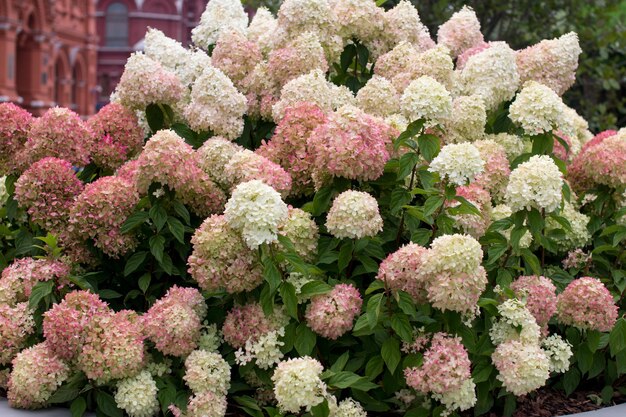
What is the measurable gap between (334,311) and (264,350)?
277mm

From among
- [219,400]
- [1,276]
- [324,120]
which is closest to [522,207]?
[324,120]

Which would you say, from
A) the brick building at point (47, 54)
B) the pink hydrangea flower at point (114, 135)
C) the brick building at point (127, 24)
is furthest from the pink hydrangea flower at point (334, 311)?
the brick building at point (127, 24)

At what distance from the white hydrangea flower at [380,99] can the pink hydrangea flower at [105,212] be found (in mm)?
1109

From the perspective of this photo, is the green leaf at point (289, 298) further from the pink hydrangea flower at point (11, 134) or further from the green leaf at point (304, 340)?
the pink hydrangea flower at point (11, 134)

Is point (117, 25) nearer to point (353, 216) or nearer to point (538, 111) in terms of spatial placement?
point (538, 111)

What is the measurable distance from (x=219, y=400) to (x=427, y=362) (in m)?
0.71

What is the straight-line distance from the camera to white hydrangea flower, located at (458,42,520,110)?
13.1 ft

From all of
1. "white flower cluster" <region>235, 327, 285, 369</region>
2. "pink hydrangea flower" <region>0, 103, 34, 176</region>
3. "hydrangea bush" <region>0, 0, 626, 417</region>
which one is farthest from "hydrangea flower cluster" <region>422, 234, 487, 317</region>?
"pink hydrangea flower" <region>0, 103, 34, 176</region>

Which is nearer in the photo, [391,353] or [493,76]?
[391,353]

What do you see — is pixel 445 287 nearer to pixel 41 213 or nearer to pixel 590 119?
pixel 41 213

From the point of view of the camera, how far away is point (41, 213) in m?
3.44

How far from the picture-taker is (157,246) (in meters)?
3.26

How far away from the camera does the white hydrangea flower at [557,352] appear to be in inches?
129

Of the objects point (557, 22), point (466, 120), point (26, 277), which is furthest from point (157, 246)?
point (557, 22)
